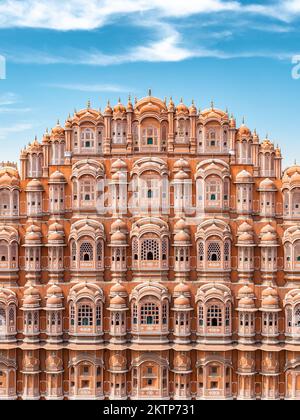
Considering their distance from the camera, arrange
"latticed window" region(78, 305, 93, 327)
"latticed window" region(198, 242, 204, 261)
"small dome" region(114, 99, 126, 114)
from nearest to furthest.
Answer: "latticed window" region(78, 305, 93, 327), "latticed window" region(198, 242, 204, 261), "small dome" region(114, 99, 126, 114)

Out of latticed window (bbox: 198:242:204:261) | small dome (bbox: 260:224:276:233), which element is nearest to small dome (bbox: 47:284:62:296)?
latticed window (bbox: 198:242:204:261)

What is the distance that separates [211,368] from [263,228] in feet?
32.3

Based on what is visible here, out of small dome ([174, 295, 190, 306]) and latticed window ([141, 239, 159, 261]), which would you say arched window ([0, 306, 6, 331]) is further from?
small dome ([174, 295, 190, 306])

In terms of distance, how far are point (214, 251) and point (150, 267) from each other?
437 cm

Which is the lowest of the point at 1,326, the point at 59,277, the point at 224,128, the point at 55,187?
the point at 1,326

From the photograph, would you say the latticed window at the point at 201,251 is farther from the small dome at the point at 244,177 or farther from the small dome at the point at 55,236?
the small dome at the point at 55,236

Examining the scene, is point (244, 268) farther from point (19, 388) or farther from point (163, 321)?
point (19, 388)

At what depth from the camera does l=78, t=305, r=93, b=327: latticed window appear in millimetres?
42369

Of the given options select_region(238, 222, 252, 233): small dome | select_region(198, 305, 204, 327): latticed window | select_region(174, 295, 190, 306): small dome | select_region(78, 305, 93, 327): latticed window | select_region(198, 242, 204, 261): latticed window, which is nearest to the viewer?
select_region(174, 295, 190, 306): small dome

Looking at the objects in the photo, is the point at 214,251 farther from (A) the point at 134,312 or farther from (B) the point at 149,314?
(A) the point at 134,312

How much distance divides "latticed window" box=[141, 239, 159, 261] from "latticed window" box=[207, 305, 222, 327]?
4.86 m

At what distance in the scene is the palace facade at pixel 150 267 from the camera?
1657 inches

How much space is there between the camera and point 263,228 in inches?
1686
